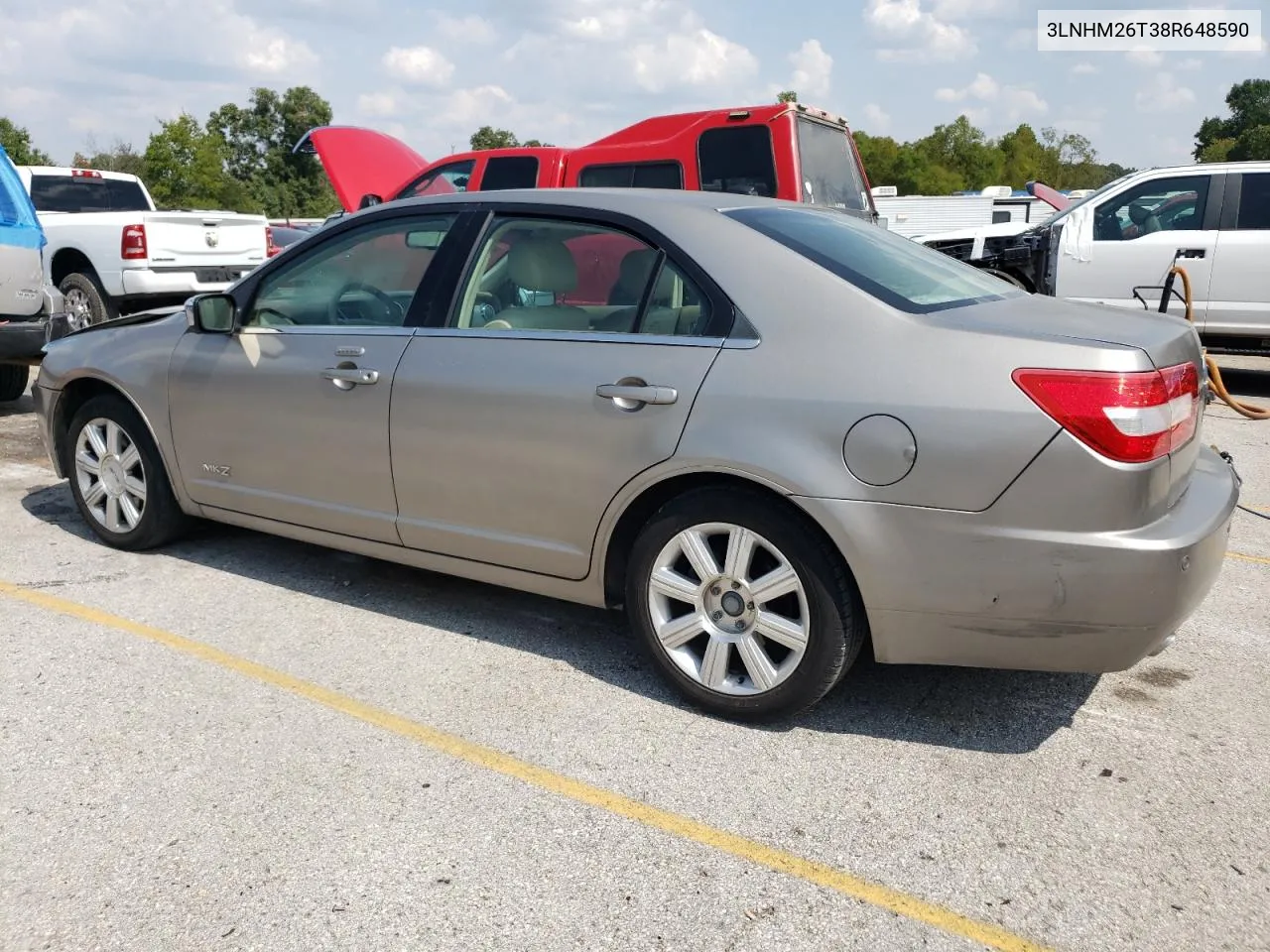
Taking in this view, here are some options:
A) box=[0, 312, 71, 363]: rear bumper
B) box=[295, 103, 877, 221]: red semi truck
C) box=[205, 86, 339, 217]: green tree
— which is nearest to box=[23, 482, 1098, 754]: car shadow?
box=[0, 312, 71, 363]: rear bumper

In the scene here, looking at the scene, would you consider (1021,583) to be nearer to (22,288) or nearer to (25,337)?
(25,337)

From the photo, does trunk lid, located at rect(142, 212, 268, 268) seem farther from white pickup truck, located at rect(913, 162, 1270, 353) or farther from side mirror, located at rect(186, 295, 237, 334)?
white pickup truck, located at rect(913, 162, 1270, 353)

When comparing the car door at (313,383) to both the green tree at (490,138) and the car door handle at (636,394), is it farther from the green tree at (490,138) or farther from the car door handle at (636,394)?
the green tree at (490,138)

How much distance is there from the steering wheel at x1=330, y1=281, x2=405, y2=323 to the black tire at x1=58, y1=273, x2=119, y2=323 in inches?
298

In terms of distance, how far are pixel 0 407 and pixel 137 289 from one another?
7.28ft

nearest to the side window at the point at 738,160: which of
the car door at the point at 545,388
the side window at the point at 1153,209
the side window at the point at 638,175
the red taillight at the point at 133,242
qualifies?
the side window at the point at 638,175

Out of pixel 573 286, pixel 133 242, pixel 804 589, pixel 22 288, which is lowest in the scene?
pixel 804 589

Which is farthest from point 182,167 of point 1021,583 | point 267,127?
point 1021,583

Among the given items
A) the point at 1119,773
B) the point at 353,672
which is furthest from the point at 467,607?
the point at 1119,773

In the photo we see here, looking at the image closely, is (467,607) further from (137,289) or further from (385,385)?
(137,289)

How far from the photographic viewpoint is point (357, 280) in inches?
170

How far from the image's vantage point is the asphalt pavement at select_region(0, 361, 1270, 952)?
247 cm

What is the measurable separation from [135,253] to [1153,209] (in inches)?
371

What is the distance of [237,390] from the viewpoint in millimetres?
4402
